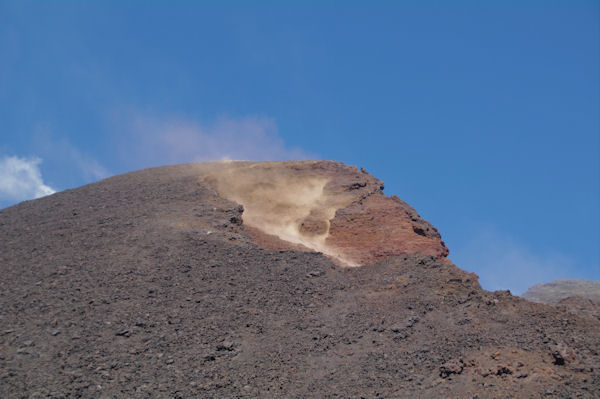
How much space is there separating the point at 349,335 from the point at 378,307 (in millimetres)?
1503

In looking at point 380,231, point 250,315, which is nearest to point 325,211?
point 380,231

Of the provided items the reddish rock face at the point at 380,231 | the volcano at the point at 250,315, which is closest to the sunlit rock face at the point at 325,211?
the reddish rock face at the point at 380,231

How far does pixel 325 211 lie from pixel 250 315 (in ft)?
30.0

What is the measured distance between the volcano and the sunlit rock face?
11 centimetres

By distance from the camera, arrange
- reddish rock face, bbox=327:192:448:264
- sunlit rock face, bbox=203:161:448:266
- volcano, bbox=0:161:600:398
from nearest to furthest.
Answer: volcano, bbox=0:161:600:398 → reddish rock face, bbox=327:192:448:264 → sunlit rock face, bbox=203:161:448:266

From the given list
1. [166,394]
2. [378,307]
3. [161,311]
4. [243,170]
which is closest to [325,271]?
[378,307]

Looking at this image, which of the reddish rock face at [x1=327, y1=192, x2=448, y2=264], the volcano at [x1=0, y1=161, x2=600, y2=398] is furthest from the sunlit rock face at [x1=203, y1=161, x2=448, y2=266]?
the volcano at [x1=0, y1=161, x2=600, y2=398]

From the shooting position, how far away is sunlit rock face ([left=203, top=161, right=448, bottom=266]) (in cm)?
1816

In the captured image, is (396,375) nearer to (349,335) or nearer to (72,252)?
(349,335)

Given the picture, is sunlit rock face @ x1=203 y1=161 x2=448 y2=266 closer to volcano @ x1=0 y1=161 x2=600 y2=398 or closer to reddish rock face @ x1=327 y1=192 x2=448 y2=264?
reddish rock face @ x1=327 y1=192 x2=448 y2=264

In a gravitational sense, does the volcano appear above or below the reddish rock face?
below

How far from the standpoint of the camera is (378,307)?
42.0ft

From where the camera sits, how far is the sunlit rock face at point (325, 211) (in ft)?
59.6

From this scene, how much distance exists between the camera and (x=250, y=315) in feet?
40.8
